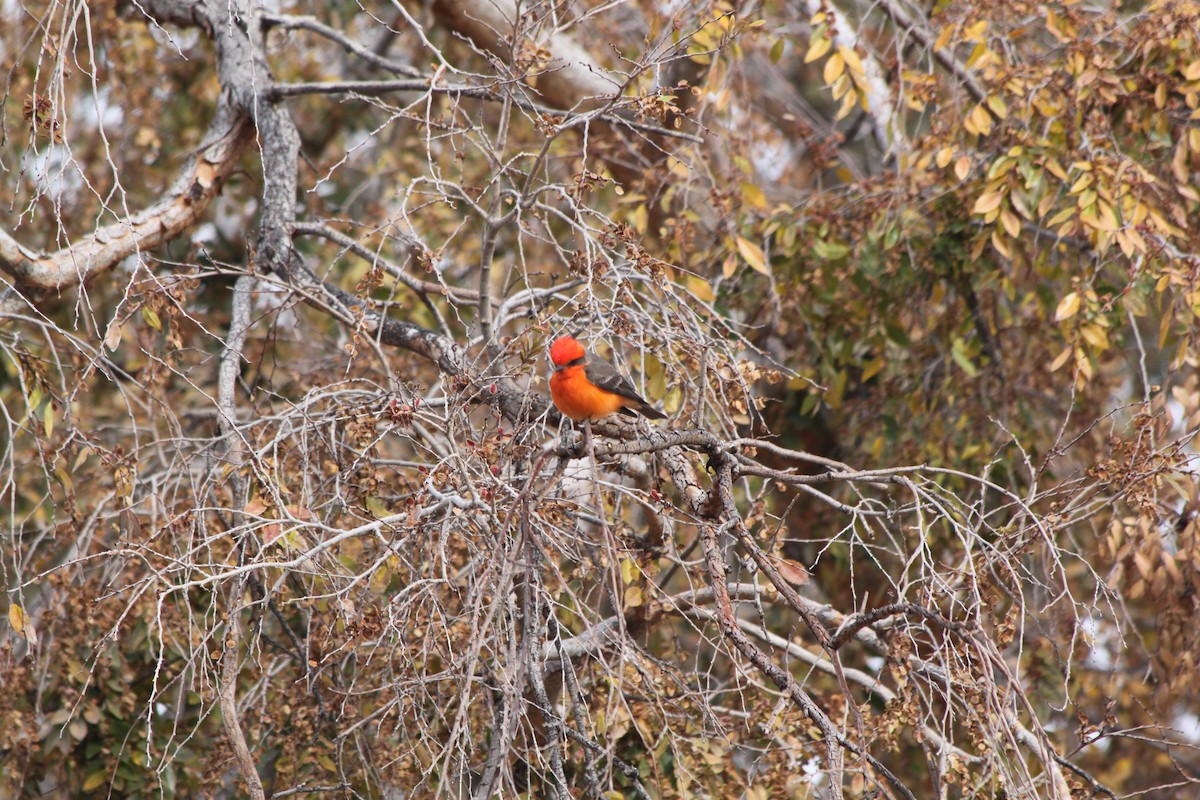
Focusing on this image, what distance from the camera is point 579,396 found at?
367 cm

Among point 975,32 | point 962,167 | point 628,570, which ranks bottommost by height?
point 628,570

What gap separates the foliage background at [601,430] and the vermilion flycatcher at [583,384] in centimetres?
8

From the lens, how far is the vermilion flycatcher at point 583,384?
3.65 meters

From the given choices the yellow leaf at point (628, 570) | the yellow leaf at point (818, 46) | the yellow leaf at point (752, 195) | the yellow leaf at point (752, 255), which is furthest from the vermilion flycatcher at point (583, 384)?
the yellow leaf at point (818, 46)

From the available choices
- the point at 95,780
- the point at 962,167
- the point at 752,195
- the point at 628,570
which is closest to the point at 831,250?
the point at 752,195

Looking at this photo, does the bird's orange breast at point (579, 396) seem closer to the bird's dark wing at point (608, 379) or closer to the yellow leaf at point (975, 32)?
the bird's dark wing at point (608, 379)

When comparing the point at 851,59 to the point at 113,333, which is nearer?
the point at 113,333

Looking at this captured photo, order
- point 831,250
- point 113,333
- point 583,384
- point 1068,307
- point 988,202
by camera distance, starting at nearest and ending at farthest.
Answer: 1. point 113,333
2. point 583,384
3. point 1068,307
4. point 988,202
5. point 831,250

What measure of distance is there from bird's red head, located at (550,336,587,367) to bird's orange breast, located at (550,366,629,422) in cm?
3

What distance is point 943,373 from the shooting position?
589cm

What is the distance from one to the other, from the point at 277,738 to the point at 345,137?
18.6ft

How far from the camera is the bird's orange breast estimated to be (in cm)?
365

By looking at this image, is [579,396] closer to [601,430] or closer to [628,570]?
[601,430]

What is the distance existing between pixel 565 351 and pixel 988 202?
6.69 feet
